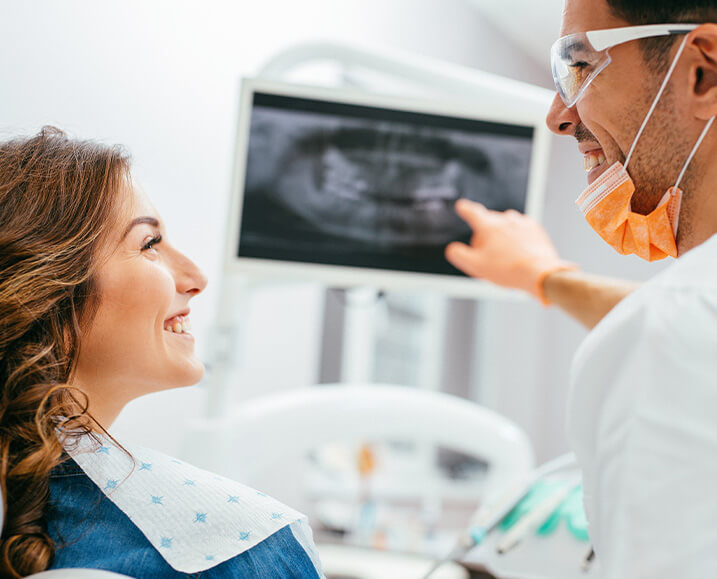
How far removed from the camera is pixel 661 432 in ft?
2.46

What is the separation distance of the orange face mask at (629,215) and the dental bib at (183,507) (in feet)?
2.06

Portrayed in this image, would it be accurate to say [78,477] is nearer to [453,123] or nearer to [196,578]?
[196,578]

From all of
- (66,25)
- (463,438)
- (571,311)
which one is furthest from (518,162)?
(66,25)

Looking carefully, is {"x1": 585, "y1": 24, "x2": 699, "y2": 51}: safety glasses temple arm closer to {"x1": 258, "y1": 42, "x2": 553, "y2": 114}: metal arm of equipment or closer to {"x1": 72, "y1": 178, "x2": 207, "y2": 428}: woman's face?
{"x1": 72, "y1": 178, "x2": 207, "y2": 428}: woman's face

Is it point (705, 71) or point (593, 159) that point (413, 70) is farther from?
point (705, 71)

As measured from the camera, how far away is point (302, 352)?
3203 millimetres

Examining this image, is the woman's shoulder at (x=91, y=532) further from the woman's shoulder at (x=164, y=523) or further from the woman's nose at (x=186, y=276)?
the woman's nose at (x=186, y=276)

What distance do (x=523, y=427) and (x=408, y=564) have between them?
204 centimetres

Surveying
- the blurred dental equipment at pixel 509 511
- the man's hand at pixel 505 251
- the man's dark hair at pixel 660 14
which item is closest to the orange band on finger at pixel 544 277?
the man's hand at pixel 505 251

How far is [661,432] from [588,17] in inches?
23.2

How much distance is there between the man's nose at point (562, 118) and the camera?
1.09m

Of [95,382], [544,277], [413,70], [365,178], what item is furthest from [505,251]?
[95,382]

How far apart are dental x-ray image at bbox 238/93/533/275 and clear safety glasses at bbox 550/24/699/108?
31.5 inches

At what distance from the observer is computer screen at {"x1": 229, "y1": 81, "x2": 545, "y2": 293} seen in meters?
1.81
